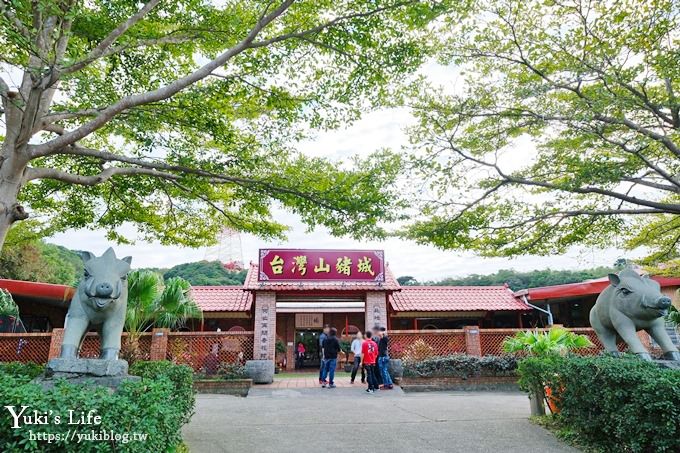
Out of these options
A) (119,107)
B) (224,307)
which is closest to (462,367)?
(224,307)

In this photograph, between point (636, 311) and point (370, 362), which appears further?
point (370, 362)

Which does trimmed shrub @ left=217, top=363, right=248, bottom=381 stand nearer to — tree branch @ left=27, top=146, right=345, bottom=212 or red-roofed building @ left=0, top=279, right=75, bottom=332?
red-roofed building @ left=0, top=279, right=75, bottom=332

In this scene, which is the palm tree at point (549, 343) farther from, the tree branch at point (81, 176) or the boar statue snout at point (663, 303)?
the tree branch at point (81, 176)

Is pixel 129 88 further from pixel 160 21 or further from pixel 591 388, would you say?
pixel 591 388

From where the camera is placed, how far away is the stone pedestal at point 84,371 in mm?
4199

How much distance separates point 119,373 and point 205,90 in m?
5.05

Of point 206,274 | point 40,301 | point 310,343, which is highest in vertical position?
point 206,274

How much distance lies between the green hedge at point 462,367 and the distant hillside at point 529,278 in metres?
21.0

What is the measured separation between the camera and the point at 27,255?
2347 centimetres

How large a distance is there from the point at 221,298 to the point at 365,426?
13.2 metres

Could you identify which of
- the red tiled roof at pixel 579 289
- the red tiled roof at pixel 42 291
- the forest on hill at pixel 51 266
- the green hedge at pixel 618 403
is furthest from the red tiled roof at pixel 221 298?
the green hedge at pixel 618 403

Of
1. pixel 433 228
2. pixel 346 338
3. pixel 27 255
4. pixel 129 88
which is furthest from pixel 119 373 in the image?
pixel 27 255

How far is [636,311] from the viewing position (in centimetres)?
574

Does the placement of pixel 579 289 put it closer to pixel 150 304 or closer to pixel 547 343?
pixel 547 343
